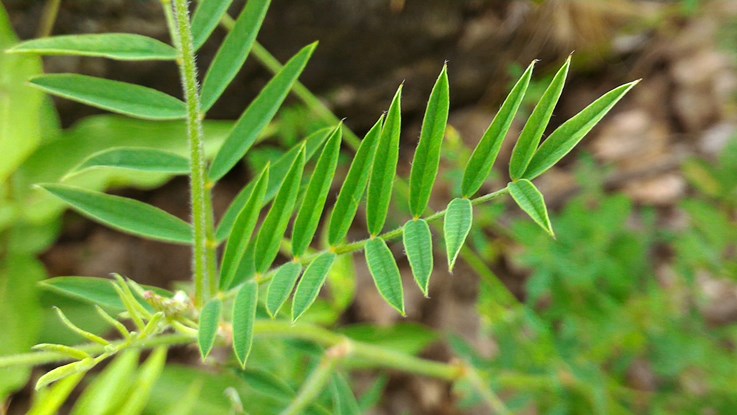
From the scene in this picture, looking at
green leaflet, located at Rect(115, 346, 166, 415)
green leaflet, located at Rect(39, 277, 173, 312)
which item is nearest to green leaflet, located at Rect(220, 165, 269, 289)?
green leaflet, located at Rect(39, 277, 173, 312)

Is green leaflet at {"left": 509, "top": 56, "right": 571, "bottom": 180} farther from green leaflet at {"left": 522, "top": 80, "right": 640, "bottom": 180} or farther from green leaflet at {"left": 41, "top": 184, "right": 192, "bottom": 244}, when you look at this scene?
green leaflet at {"left": 41, "top": 184, "right": 192, "bottom": 244}

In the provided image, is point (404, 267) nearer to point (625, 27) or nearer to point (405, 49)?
point (405, 49)

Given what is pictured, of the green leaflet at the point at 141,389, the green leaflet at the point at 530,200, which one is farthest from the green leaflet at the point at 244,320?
the green leaflet at the point at 141,389

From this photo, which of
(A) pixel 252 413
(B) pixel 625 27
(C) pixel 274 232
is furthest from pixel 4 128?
(B) pixel 625 27

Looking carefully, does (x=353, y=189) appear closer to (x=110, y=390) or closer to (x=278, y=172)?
(x=278, y=172)

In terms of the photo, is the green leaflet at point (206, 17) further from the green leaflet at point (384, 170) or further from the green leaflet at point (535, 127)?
the green leaflet at point (535, 127)

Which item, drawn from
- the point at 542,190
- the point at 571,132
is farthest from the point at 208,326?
the point at 542,190
